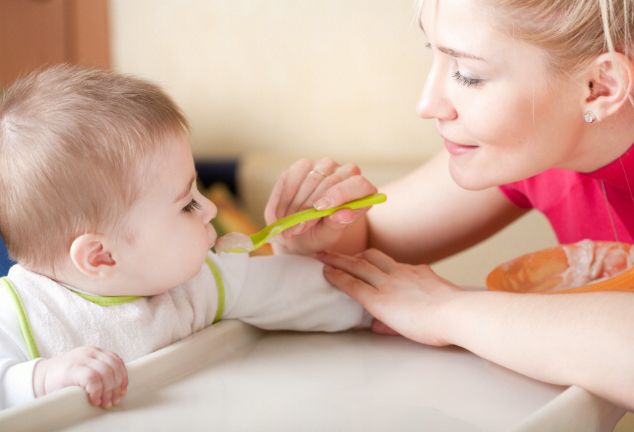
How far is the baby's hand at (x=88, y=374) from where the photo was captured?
0.60 metres

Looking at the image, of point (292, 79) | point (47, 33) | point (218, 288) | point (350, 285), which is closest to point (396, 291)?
point (350, 285)

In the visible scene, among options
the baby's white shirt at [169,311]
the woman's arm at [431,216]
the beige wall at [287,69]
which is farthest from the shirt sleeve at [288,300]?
the beige wall at [287,69]

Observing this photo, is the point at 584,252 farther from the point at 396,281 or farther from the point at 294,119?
the point at 294,119

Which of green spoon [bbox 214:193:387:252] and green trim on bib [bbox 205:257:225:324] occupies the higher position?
green spoon [bbox 214:193:387:252]

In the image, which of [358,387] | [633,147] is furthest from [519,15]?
[358,387]

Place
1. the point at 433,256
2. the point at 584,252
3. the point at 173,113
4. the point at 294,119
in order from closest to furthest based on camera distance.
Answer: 1. the point at 173,113
2. the point at 584,252
3. the point at 433,256
4. the point at 294,119

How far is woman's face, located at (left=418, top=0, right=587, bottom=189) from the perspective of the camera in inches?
30.8

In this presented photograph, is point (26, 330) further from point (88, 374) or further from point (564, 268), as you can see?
point (564, 268)

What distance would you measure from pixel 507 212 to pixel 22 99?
2.08 feet

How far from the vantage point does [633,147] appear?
0.90 meters

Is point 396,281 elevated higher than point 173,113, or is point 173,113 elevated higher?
point 173,113

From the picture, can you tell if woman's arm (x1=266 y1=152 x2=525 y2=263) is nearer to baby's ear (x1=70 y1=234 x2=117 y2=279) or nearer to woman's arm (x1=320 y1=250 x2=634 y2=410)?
woman's arm (x1=320 y1=250 x2=634 y2=410)

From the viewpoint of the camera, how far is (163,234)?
70cm

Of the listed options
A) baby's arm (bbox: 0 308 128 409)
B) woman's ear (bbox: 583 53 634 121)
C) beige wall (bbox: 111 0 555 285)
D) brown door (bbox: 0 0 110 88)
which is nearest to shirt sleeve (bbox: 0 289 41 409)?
baby's arm (bbox: 0 308 128 409)
